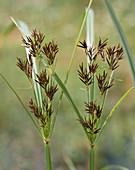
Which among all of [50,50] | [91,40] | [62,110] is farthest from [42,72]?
[62,110]

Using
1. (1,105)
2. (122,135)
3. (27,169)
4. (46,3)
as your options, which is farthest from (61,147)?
(46,3)

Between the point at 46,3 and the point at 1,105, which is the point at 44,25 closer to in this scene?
the point at 46,3

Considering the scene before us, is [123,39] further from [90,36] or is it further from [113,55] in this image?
[90,36]

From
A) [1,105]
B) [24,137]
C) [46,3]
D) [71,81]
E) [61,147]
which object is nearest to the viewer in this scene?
[61,147]

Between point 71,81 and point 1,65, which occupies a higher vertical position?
point 1,65

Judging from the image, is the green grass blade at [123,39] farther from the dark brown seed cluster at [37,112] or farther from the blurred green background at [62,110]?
the blurred green background at [62,110]

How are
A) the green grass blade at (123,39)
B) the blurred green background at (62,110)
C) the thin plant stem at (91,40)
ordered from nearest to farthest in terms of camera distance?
1. the green grass blade at (123,39)
2. the thin plant stem at (91,40)
3. the blurred green background at (62,110)

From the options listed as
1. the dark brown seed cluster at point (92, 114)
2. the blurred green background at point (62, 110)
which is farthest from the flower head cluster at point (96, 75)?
the blurred green background at point (62, 110)

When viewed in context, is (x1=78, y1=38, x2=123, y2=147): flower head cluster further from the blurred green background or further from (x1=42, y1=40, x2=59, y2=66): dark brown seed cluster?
the blurred green background

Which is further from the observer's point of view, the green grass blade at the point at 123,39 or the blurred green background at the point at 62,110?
the blurred green background at the point at 62,110
